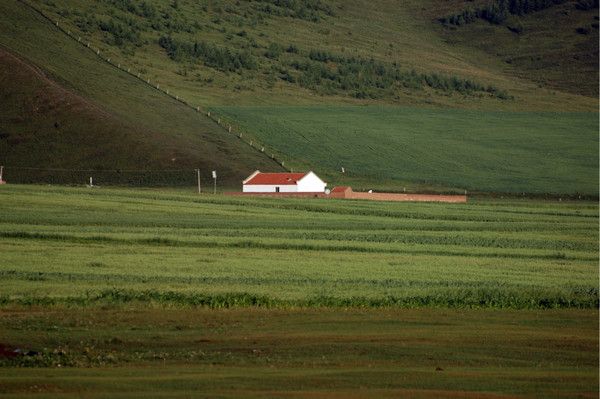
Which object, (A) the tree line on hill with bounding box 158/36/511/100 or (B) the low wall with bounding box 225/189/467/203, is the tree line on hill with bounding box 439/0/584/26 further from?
(B) the low wall with bounding box 225/189/467/203

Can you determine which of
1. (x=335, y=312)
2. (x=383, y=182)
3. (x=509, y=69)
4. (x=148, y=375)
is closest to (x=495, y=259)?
(x=335, y=312)

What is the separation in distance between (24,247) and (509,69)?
133 m

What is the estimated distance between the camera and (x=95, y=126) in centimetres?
9812

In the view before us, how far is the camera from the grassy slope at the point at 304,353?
79.5 feet

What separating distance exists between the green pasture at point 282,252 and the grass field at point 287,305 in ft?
0.39

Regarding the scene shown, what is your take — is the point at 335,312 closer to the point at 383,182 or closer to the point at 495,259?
the point at 495,259

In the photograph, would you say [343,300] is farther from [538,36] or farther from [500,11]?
[500,11]

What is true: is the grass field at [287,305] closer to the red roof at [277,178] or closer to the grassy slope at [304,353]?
the grassy slope at [304,353]

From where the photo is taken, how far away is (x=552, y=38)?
184500 mm

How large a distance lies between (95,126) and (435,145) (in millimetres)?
31738

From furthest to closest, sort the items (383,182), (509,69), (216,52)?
(509,69) → (216,52) → (383,182)

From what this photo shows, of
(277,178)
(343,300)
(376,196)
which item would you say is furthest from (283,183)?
(343,300)

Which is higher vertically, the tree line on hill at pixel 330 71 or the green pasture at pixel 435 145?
the tree line on hill at pixel 330 71

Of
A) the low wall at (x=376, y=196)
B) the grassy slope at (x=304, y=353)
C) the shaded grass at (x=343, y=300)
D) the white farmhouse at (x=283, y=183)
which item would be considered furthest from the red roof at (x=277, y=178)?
the grassy slope at (x=304, y=353)
